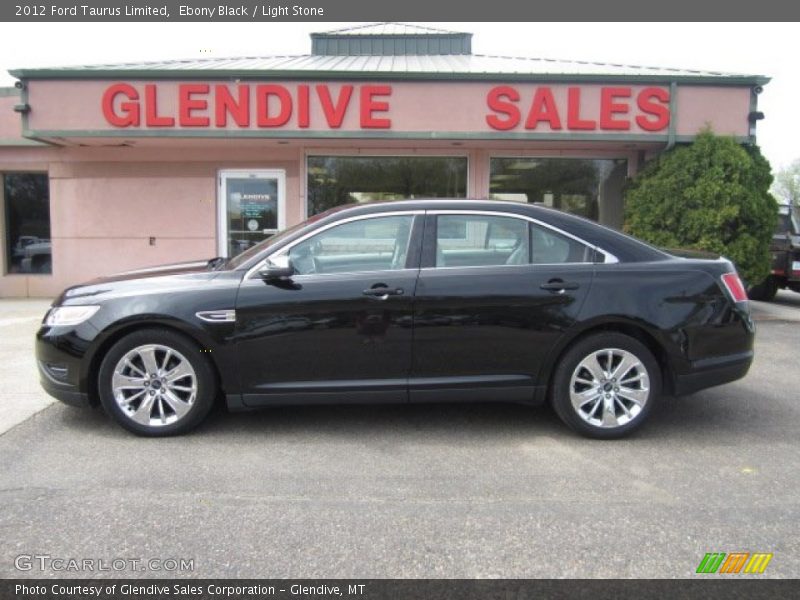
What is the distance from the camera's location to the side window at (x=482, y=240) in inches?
175

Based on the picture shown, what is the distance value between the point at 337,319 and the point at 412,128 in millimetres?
5801

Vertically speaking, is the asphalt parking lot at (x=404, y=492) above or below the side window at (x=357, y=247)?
below

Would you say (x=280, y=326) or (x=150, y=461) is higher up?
(x=280, y=326)

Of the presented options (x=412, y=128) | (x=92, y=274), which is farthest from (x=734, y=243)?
(x=92, y=274)

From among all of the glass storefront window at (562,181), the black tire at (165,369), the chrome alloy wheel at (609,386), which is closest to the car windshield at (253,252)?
the black tire at (165,369)

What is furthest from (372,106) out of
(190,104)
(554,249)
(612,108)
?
(554,249)

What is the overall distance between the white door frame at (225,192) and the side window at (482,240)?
6.84m

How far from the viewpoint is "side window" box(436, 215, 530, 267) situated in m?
4.45

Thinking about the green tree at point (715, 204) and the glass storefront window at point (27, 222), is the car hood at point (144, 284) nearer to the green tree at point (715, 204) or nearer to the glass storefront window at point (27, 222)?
the green tree at point (715, 204)

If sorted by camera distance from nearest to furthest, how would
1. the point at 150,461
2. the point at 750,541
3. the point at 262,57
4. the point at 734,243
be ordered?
the point at 750,541 → the point at 150,461 → the point at 734,243 → the point at 262,57

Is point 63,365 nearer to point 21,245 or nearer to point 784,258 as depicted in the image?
point 21,245

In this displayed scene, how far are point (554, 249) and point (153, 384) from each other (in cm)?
293

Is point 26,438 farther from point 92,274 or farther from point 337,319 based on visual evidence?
point 92,274

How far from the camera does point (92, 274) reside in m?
11.1
